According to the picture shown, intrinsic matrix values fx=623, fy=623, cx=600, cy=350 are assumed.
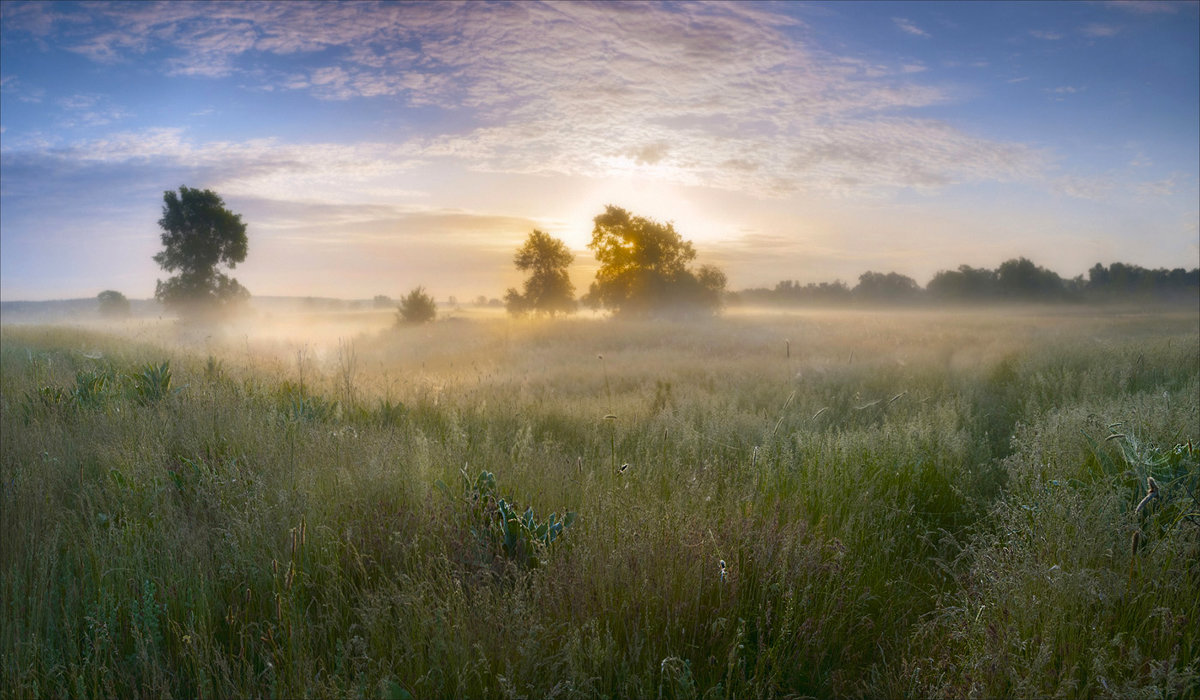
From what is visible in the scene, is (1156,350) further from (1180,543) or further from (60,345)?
(60,345)

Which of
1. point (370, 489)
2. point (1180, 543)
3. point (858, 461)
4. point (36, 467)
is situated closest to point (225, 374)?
point (36, 467)

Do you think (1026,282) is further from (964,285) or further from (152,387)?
(152,387)

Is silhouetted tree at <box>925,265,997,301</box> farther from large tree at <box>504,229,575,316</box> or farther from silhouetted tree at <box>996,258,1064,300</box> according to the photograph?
large tree at <box>504,229,575,316</box>

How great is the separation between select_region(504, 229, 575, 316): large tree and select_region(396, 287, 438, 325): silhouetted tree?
468cm

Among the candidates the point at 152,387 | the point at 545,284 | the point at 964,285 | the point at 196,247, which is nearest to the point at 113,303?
the point at 196,247

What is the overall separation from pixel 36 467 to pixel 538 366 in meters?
10.2

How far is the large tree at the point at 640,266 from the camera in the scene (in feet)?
123

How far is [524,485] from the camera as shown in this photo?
186 inches

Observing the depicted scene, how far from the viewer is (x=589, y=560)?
3.15 m

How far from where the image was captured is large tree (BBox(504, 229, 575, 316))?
3671 centimetres

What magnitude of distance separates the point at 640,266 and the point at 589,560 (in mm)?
35257

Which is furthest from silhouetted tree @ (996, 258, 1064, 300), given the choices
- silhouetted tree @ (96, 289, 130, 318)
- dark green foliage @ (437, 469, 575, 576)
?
silhouetted tree @ (96, 289, 130, 318)

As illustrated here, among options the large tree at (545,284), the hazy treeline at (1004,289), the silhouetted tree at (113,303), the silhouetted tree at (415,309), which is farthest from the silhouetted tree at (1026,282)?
the silhouetted tree at (113,303)

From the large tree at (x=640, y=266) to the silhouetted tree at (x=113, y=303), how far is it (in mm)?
32586
